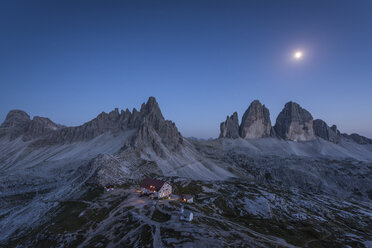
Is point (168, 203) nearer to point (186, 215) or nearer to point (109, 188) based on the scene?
point (186, 215)

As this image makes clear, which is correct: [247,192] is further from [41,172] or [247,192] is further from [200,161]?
[41,172]

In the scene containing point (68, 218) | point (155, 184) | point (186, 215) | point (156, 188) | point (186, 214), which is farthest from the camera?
point (155, 184)

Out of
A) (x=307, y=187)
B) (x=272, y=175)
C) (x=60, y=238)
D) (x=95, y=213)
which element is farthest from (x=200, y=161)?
(x=60, y=238)

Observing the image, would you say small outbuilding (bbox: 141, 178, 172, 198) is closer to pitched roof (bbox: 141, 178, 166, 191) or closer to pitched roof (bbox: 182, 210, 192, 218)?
pitched roof (bbox: 141, 178, 166, 191)

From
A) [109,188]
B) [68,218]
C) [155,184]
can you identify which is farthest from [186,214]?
[109,188]

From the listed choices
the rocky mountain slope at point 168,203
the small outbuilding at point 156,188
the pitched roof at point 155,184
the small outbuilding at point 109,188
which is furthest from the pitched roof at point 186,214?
the small outbuilding at point 109,188

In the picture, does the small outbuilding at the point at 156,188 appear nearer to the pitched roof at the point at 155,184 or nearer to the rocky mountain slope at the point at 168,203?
the pitched roof at the point at 155,184

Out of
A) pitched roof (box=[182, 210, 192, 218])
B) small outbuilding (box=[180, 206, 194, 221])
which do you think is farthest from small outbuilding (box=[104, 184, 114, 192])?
pitched roof (box=[182, 210, 192, 218])

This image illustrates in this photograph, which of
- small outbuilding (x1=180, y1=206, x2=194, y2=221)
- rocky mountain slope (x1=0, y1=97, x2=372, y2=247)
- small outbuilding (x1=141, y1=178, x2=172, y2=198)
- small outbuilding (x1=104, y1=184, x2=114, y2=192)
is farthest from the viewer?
small outbuilding (x1=104, y1=184, x2=114, y2=192)

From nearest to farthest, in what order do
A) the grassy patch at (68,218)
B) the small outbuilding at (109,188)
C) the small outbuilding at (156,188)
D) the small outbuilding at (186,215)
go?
1. the small outbuilding at (186,215)
2. the grassy patch at (68,218)
3. the small outbuilding at (156,188)
4. the small outbuilding at (109,188)
